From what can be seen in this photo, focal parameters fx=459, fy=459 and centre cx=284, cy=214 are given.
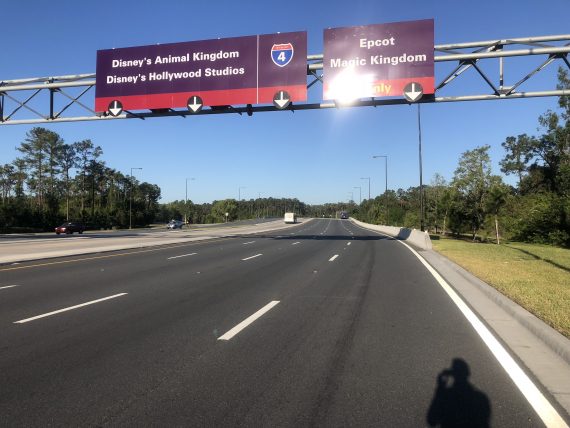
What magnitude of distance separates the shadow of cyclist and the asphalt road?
0.02 metres

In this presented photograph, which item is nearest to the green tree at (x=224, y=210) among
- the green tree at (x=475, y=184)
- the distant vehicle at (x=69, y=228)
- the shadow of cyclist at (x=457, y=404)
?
the distant vehicle at (x=69, y=228)

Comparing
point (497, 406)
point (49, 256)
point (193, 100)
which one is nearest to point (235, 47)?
point (193, 100)

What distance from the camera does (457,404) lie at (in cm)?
423

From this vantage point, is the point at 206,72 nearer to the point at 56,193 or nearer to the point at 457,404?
the point at 457,404

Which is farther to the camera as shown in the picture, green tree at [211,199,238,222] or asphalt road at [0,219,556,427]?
green tree at [211,199,238,222]

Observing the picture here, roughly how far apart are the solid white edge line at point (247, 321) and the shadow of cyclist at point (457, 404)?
2.93 m

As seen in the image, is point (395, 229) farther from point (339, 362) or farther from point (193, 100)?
point (339, 362)

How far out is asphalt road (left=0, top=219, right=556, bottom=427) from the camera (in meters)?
4.00

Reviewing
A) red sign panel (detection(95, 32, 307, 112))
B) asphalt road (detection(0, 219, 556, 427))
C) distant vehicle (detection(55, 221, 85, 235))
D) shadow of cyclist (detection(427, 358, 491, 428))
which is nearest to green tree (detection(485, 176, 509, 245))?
red sign panel (detection(95, 32, 307, 112))

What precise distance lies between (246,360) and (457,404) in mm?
2360

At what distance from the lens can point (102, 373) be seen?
Result: 193 inches

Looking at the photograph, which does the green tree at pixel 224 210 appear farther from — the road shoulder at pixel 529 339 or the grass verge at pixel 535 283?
the road shoulder at pixel 529 339

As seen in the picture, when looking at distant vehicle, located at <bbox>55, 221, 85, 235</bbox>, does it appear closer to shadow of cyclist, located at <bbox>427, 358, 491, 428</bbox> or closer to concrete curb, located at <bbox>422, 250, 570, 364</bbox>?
concrete curb, located at <bbox>422, 250, 570, 364</bbox>

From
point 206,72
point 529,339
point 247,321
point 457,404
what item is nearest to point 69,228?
point 206,72
